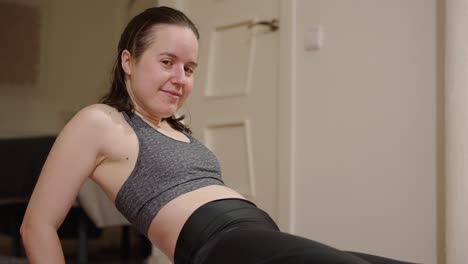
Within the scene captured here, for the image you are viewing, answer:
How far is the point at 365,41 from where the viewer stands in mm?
2223

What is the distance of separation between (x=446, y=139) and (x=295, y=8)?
0.95 meters

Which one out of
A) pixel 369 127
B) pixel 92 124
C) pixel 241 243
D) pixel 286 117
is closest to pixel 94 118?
pixel 92 124

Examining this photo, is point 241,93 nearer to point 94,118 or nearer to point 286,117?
point 286,117

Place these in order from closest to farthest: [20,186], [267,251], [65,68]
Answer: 1. [267,251]
2. [20,186]
3. [65,68]

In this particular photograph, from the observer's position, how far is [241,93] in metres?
2.69

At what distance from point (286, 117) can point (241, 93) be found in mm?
304

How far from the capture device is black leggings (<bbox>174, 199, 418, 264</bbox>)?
87 cm

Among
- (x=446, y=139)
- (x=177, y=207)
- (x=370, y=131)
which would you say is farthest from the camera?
(x=370, y=131)

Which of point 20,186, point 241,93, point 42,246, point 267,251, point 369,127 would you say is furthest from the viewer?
point 20,186

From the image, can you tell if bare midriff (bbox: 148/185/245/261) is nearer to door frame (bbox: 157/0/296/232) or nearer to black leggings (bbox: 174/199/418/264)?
black leggings (bbox: 174/199/418/264)

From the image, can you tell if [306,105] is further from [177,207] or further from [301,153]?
[177,207]

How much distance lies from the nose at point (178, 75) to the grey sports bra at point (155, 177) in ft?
0.38

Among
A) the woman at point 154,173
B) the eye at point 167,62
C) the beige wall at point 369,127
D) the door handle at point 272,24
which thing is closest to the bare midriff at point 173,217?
the woman at point 154,173

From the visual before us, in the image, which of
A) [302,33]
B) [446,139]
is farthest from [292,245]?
[302,33]
